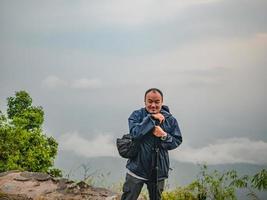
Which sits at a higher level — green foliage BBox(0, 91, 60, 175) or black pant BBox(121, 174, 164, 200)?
green foliage BBox(0, 91, 60, 175)

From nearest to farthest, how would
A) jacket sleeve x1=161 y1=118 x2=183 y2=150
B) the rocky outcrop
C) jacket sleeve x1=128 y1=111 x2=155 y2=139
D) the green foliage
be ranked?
jacket sleeve x1=128 y1=111 x2=155 y2=139, jacket sleeve x1=161 y1=118 x2=183 y2=150, the rocky outcrop, the green foliage

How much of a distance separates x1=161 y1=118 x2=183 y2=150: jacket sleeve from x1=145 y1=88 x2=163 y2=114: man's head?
250 millimetres

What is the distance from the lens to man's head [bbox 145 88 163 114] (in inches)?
188

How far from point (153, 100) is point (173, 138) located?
0.45m

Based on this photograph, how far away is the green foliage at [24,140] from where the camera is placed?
521 inches

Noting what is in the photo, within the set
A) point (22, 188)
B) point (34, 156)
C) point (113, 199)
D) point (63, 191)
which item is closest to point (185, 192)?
point (113, 199)

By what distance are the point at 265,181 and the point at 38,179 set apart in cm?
395

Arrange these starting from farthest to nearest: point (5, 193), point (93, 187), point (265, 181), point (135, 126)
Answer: point (93, 187)
point (5, 193)
point (265, 181)
point (135, 126)

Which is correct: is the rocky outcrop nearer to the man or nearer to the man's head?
the man

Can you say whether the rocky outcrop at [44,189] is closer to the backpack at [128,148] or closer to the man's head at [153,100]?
the backpack at [128,148]

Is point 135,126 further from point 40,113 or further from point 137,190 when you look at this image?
point 40,113

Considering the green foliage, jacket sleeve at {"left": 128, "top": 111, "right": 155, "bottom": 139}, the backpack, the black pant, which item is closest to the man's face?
jacket sleeve at {"left": 128, "top": 111, "right": 155, "bottom": 139}

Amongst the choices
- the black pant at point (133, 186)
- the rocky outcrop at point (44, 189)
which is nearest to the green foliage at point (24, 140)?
the rocky outcrop at point (44, 189)

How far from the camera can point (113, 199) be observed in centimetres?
761
